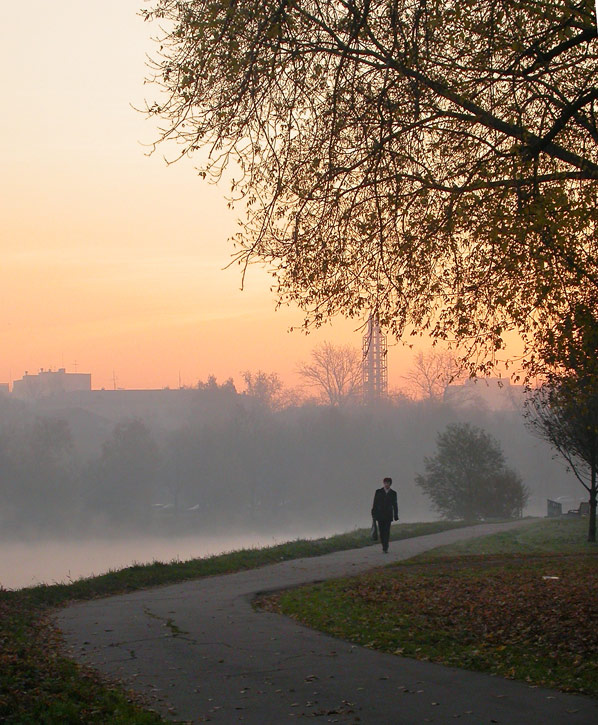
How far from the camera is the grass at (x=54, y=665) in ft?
23.0

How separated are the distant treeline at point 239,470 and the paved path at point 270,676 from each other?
2926 inches

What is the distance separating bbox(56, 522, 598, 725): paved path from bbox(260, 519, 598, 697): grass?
0.40 meters

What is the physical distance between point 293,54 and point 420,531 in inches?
856

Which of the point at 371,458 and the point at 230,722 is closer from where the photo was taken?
the point at 230,722

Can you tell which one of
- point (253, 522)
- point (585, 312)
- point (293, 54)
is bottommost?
point (253, 522)

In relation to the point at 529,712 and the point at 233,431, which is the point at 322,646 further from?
the point at 233,431

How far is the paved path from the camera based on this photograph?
24.0 ft

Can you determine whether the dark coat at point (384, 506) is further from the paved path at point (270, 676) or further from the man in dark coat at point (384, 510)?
the paved path at point (270, 676)

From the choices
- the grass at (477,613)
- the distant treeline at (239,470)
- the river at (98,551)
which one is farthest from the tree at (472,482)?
the distant treeline at (239,470)

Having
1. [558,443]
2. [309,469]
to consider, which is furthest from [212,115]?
[309,469]

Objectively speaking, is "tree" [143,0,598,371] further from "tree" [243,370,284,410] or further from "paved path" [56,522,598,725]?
"tree" [243,370,284,410]

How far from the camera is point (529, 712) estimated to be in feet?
23.6

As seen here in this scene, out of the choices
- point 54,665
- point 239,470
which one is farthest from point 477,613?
point 239,470

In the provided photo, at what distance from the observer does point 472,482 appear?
49.9m
